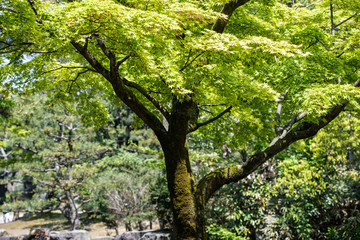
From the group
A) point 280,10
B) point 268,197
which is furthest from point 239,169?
point 280,10

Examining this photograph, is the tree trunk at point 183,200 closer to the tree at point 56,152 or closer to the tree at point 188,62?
the tree at point 188,62

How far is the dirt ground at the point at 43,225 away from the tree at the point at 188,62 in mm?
11021

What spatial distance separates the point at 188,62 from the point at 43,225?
1814cm

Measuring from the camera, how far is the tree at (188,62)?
343 cm

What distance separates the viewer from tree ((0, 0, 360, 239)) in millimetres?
3428

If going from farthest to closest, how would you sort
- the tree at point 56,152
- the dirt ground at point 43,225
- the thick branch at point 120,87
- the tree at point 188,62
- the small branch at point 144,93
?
the dirt ground at point 43,225, the tree at point 56,152, the small branch at point 144,93, the thick branch at point 120,87, the tree at point 188,62

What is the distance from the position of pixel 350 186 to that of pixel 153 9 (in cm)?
662

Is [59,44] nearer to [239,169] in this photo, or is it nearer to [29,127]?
[239,169]

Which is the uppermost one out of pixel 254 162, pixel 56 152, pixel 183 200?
pixel 56 152

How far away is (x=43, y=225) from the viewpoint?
18.1m

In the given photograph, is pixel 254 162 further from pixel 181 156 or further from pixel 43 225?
pixel 43 225

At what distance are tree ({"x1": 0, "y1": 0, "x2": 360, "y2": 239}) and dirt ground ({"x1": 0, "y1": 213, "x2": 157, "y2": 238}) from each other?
1102 cm

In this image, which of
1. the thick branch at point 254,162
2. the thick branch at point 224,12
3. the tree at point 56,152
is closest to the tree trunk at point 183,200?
the thick branch at point 254,162

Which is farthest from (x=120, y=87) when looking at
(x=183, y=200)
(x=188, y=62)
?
(x=183, y=200)
